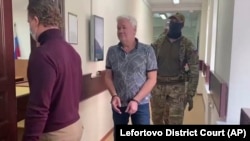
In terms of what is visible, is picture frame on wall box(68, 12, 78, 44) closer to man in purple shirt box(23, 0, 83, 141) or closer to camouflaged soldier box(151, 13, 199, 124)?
camouflaged soldier box(151, 13, 199, 124)

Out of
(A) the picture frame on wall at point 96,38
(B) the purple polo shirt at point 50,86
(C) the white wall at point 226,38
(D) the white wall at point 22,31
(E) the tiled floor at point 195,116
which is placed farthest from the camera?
(E) the tiled floor at point 195,116

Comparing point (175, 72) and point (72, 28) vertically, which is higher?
point (72, 28)

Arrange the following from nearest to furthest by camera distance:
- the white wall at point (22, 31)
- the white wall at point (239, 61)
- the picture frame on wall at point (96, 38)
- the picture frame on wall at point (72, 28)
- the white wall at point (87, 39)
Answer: the white wall at point (239, 61), the picture frame on wall at point (72, 28), the white wall at point (87, 39), the picture frame on wall at point (96, 38), the white wall at point (22, 31)

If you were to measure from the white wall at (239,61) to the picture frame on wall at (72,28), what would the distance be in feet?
4.76

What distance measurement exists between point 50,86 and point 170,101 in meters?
1.55

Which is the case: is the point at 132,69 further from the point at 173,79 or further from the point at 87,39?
the point at 87,39

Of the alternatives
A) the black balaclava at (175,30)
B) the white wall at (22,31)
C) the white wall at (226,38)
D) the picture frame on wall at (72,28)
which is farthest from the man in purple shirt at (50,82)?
the white wall at (22,31)

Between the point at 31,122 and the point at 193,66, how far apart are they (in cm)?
167

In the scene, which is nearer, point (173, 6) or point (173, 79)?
point (173, 79)

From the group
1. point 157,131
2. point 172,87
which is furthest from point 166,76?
point 157,131

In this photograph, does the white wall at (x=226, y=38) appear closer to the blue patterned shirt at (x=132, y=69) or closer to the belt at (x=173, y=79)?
the belt at (x=173, y=79)

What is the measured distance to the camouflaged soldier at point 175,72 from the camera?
2.58 metres

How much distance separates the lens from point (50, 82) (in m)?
1.35

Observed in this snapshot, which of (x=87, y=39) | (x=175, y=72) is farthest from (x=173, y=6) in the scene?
(x=175, y=72)
